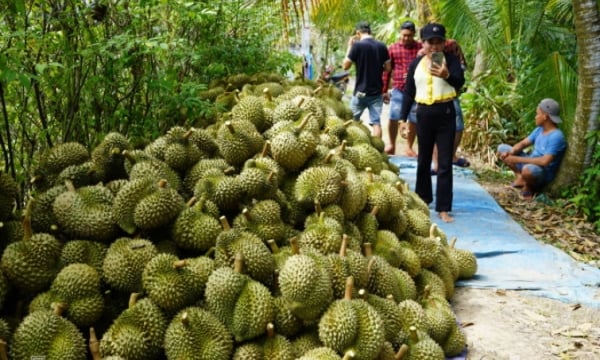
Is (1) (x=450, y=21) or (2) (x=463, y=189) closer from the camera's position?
(2) (x=463, y=189)

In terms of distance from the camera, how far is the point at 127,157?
309cm

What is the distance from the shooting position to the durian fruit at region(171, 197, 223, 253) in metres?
2.83

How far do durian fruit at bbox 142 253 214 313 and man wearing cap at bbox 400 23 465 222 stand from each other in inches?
141

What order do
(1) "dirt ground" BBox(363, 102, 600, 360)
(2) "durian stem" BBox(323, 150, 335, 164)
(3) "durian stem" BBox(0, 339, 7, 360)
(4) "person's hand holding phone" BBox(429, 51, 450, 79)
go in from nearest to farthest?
(3) "durian stem" BBox(0, 339, 7, 360) → (1) "dirt ground" BBox(363, 102, 600, 360) → (2) "durian stem" BBox(323, 150, 335, 164) → (4) "person's hand holding phone" BBox(429, 51, 450, 79)

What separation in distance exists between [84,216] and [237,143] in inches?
39.6

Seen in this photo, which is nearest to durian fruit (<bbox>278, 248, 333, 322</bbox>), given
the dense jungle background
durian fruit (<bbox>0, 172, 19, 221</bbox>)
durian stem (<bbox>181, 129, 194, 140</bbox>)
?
durian stem (<bbox>181, 129, 194, 140</bbox>)

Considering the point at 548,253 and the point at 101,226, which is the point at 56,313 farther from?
the point at 548,253

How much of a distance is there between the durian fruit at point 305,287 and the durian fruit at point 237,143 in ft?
3.12

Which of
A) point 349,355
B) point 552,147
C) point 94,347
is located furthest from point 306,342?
point 552,147

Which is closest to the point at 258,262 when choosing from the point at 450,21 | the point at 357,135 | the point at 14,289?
the point at 14,289

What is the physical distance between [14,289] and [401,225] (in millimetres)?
2303

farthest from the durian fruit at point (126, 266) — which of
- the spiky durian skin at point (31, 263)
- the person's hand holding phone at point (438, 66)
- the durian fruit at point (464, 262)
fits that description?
the person's hand holding phone at point (438, 66)

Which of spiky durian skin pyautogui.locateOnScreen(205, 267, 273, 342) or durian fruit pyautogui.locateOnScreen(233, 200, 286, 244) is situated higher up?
durian fruit pyautogui.locateOnScreen(233, 200, 286, 244)

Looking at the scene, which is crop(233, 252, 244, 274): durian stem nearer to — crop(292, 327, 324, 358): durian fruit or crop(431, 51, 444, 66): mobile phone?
crop(292, 327, 324, 358): durian fruit
